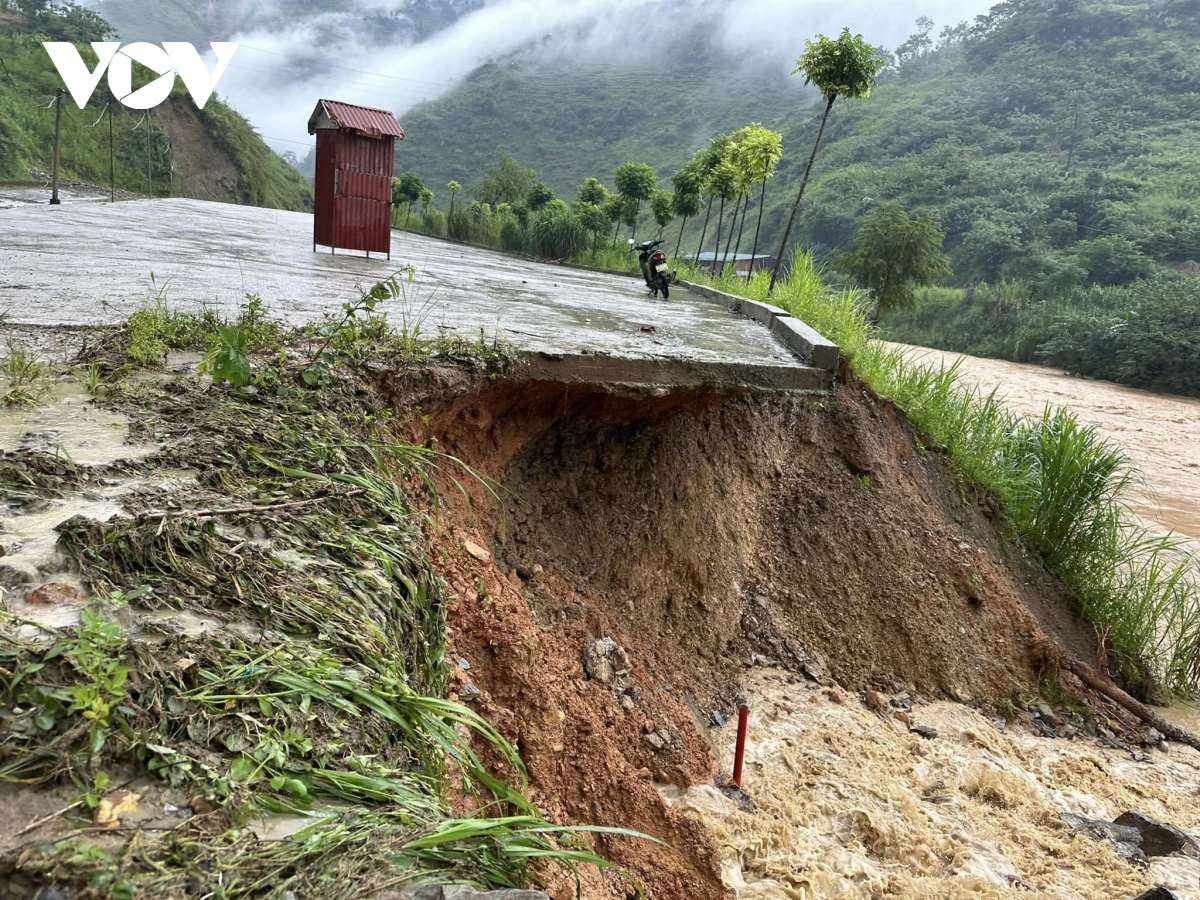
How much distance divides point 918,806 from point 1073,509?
3693 mm

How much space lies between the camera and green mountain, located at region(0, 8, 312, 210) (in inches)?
1166

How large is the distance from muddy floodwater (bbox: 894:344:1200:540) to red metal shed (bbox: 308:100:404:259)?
704 cm

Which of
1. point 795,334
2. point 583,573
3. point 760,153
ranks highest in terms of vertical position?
point 760,153

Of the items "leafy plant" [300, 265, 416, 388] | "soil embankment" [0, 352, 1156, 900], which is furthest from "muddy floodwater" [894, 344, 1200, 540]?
"leafy plant" [300, 265, 416, 388]

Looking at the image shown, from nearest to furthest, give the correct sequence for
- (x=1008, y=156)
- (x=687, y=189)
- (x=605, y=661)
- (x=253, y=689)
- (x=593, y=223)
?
(x=253, y=689) → (x=605, y=661) → (x=593, y=223) → (x=687, y=189) → (x=1008, y=156)

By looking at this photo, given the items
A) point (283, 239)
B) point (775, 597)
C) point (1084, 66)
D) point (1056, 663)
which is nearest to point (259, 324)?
point (775, 597)

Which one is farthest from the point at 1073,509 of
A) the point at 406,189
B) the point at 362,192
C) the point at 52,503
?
the point at 406,189

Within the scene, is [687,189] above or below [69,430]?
above

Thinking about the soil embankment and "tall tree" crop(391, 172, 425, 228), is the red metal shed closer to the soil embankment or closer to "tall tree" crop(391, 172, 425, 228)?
the soil embankment

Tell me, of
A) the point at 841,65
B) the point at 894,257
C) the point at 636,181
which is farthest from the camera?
the point at 894,257

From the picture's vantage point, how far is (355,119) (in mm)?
8359

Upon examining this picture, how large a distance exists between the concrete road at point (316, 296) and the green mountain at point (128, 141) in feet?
74.1

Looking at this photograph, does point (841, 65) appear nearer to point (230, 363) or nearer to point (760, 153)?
point (760, 153)

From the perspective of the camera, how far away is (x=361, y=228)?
8.90m
